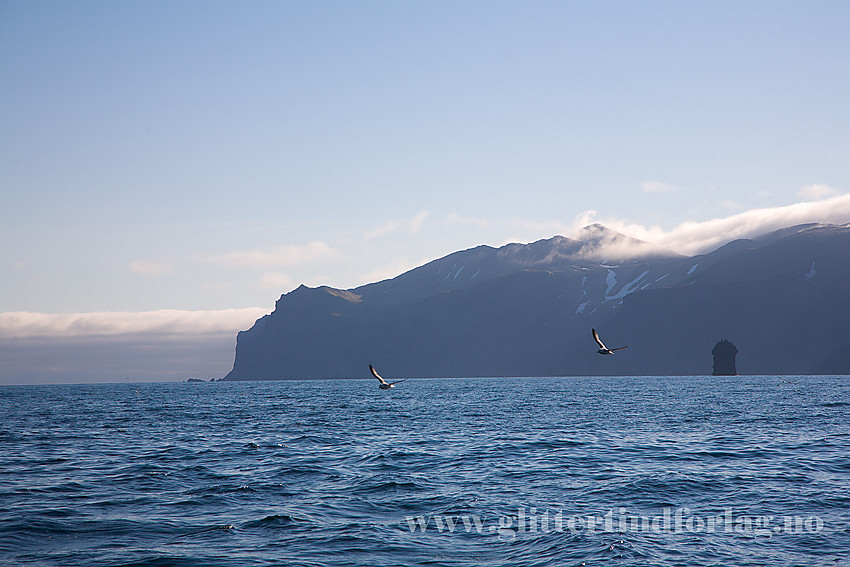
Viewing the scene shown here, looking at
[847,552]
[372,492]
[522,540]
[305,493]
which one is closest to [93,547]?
[305,493]

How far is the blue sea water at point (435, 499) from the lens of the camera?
20219 millimetres

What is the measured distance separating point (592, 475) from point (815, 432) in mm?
25575

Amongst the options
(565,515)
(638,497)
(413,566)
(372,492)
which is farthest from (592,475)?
(413,566)

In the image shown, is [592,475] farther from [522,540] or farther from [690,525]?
[522,540]

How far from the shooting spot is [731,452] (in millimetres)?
38094

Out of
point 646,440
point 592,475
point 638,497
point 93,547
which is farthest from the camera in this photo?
point 646,440

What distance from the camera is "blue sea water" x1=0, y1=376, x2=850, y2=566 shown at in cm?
2022

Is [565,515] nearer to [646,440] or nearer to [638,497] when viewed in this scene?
[638,497]

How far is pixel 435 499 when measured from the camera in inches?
1057

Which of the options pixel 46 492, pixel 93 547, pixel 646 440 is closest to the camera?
pixel 93 547

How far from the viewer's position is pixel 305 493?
28.4 metres

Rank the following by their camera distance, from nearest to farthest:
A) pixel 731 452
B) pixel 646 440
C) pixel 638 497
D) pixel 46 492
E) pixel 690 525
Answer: pixel 690 525 → pixel 638 497 → pixel 46 492 → pixel 731 452 → pixel 646 440

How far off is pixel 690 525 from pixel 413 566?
32.6 ft

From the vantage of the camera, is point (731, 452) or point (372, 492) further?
point (731, 452)
